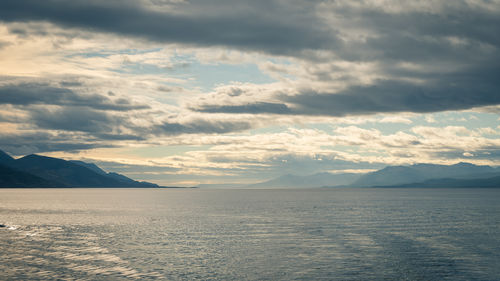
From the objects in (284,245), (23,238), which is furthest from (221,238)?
(23,238)

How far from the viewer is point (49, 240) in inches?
3295

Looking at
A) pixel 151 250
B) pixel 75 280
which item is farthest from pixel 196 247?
pixel 75 280

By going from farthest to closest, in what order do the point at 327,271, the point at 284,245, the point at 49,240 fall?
1. the point at 49,240
2. the point at 284,245
3. the point at 327,271

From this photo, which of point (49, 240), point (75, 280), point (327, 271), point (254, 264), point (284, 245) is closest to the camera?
point (75, 280)

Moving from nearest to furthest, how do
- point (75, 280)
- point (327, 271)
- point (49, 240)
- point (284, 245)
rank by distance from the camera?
point (75, 280) < point (327, 271) < point (284, 245) < point (49, 240)

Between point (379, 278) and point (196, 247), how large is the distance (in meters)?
35.8

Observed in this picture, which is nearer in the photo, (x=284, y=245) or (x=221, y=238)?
(x=284, y=245)

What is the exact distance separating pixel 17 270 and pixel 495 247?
Answer: 75108 millimetres

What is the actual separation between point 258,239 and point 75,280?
141ft

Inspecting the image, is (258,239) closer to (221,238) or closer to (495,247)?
(221,238)

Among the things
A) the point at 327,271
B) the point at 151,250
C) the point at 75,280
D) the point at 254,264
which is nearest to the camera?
the point at 75,280

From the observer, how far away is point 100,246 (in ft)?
250

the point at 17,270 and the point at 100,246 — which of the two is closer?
the point at 17,270

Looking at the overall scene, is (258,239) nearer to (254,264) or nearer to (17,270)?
(254,264)
